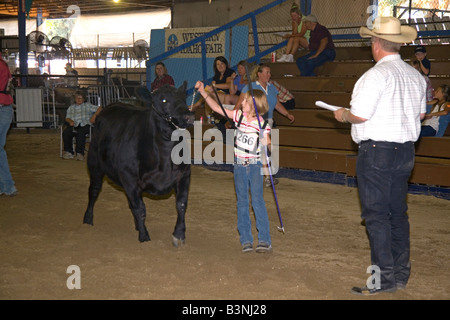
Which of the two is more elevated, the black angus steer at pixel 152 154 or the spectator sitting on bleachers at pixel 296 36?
the spectator sitting on bleachers at pixel 296 36

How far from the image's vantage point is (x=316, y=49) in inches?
513

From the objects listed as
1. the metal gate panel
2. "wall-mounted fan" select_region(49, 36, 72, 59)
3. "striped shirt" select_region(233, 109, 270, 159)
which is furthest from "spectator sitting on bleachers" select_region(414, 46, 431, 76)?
"wall-mounted fan" select_region(49, 36, 72, 59)

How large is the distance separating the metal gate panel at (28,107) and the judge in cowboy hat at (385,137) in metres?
15.3

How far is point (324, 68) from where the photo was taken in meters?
13.4

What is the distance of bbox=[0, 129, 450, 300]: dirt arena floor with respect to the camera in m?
4.87

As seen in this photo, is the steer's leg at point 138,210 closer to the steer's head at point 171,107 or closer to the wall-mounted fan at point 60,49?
the steer's head at point 171,107

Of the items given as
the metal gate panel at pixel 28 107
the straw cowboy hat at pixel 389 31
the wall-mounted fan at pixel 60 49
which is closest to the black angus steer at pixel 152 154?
the straw cowboy hat at pixel 389 31

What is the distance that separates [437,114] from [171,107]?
570cm

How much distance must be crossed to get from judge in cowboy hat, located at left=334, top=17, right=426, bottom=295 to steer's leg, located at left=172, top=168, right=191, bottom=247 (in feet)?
7.11

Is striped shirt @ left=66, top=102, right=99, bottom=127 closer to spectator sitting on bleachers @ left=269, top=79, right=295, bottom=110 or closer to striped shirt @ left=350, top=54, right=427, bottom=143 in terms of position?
spectator sitting on bleachers @ left=269, top=79, right=295, bottom=110

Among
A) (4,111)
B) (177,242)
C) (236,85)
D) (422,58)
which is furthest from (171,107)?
(422,58)

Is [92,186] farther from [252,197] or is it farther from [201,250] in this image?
[252,197]

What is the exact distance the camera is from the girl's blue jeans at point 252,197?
589cm
